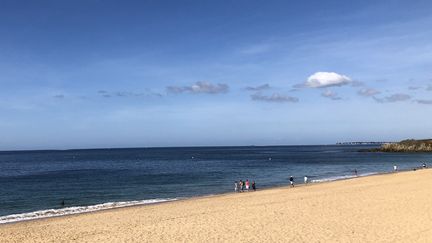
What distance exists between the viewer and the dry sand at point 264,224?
15.8 meters

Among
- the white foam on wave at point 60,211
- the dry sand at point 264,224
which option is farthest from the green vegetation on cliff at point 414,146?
the white foam on wave at point 60,211

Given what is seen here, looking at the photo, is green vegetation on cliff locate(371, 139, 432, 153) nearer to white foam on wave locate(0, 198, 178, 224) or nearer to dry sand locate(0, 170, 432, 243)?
dry sand locate(0, 170, 432, 243)

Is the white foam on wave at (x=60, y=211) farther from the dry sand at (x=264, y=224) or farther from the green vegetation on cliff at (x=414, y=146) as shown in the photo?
the green vegetation on cliff at (x=414, y=146)

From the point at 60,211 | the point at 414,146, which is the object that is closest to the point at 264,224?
the point at 60,211

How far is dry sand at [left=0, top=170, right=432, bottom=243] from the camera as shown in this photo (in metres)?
15.8

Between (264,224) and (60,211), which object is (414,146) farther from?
(264,224)

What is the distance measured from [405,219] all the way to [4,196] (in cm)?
3344

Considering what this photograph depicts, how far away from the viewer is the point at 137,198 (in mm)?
34875

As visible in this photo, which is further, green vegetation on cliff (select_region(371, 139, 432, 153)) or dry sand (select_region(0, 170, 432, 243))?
green vegetation on cliff (select_region(371, 139, 432, 153))

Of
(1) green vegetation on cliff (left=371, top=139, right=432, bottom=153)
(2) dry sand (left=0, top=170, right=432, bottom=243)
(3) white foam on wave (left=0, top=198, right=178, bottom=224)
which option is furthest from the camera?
(1) green vegetation on cliff (left=371, top=139, right=432, bottom=153)

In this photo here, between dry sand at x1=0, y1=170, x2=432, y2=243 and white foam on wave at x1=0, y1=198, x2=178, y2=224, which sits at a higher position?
dry sand at x1=0, y1=170, x2=432, y2=243

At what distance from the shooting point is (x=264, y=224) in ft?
59.2

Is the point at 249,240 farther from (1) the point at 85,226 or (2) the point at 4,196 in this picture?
(2) the point at 4,196

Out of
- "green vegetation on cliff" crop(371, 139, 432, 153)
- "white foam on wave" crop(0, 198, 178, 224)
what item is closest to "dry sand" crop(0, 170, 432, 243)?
"white foam on wave" crop(0, 198, 178, 224)
